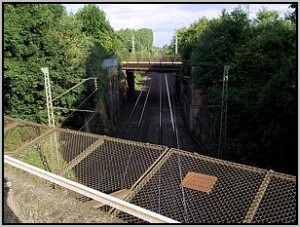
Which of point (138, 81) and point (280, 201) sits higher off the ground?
point (138, 81)

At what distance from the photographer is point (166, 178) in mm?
4391

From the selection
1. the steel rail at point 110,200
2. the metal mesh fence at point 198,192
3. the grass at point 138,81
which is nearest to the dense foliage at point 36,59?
the steel rail at point 110,200

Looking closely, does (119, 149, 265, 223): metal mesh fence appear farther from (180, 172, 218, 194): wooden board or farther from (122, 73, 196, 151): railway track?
(122, 73, 196, 151): railway track

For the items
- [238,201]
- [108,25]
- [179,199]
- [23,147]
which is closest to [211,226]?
[238,201]

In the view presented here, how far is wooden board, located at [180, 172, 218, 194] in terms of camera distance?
3.94 m

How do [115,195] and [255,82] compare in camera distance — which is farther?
[255,82]

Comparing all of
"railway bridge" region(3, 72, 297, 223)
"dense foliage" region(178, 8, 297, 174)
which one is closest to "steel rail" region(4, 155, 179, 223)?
"railway bridge" region(3, 72, 297, 223)

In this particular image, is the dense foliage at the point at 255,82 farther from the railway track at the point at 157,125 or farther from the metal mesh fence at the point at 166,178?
the metal mesh fence at the point at 166,178

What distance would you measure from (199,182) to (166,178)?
1.72ft

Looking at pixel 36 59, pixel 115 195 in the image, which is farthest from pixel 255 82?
Answer: pixel 115 195

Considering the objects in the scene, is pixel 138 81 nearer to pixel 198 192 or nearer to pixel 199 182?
pixel 198 192

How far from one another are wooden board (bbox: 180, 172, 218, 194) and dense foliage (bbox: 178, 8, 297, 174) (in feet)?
17.1

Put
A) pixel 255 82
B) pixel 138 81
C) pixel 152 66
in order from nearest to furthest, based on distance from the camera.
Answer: pixel 255 82 → pixel 152 66 → pixel 138 81

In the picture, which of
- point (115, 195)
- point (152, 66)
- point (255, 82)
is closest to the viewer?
point (115, 195)
